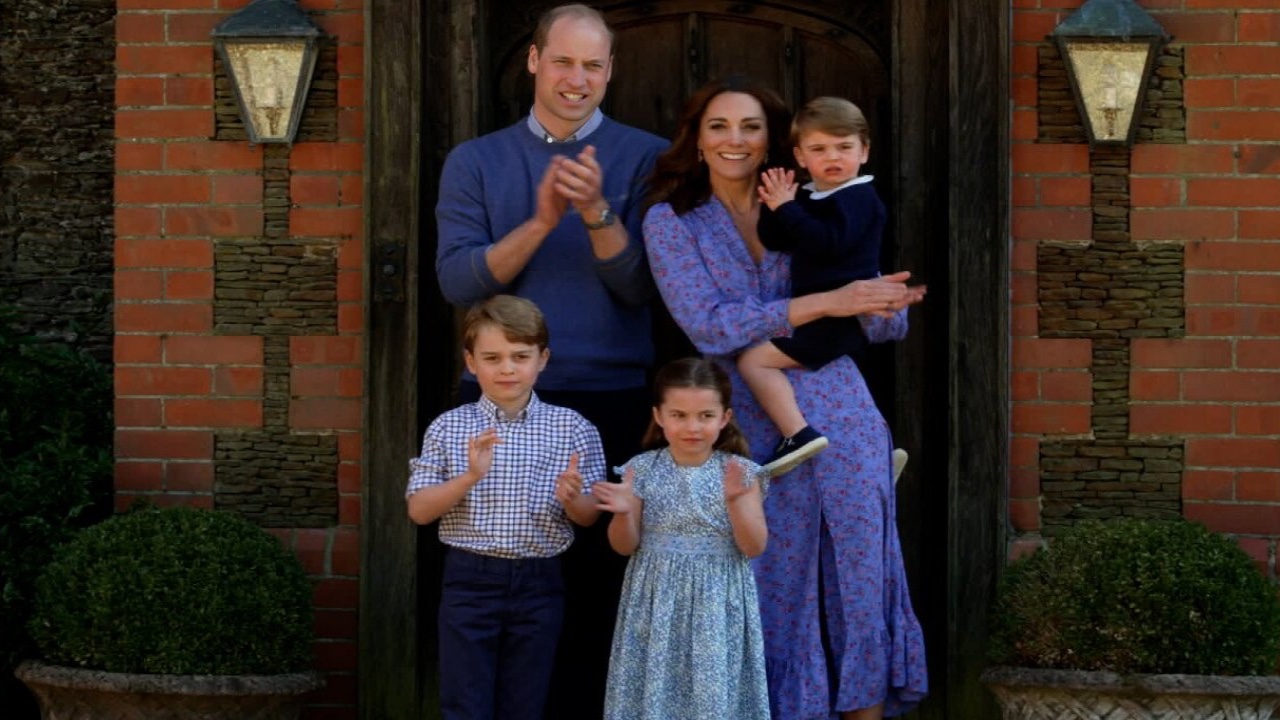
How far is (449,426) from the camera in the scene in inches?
179

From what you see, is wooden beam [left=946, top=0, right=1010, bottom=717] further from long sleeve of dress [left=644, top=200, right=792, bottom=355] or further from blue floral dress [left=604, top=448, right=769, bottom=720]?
blue floral dress [left=604, top=448, right=769, bottom=720]

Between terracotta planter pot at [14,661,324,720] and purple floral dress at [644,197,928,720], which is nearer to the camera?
purple floral dress at [644,197,928,720]

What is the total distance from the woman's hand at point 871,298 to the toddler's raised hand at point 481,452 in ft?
2.81

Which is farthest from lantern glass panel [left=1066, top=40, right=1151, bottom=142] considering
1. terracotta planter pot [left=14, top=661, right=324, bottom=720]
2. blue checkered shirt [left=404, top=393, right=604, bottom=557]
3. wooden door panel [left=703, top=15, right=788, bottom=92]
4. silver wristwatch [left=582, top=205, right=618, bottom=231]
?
terracotta planter pot [left=14, top=661, right=324, bottom=720]

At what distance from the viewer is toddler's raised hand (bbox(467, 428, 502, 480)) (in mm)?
4293

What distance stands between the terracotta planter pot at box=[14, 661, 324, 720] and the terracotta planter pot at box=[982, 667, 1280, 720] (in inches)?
74.2

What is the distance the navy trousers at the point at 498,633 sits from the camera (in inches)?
177

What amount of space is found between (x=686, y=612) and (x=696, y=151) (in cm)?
114

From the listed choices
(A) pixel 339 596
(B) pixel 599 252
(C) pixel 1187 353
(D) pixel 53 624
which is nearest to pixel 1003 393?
(C) pixel 1187 353

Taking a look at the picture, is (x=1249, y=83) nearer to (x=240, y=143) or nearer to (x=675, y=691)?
(x=675, y=691)

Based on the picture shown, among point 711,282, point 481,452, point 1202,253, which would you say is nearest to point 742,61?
point 711,282

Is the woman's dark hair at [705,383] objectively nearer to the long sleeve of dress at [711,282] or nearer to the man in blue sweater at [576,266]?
the long sleeve of dress at [711,282]

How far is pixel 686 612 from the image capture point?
4402 mm

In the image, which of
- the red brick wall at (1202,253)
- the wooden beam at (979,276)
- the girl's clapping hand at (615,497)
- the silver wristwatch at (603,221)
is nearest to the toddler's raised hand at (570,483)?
the girl's clapping hand at (615,497)
